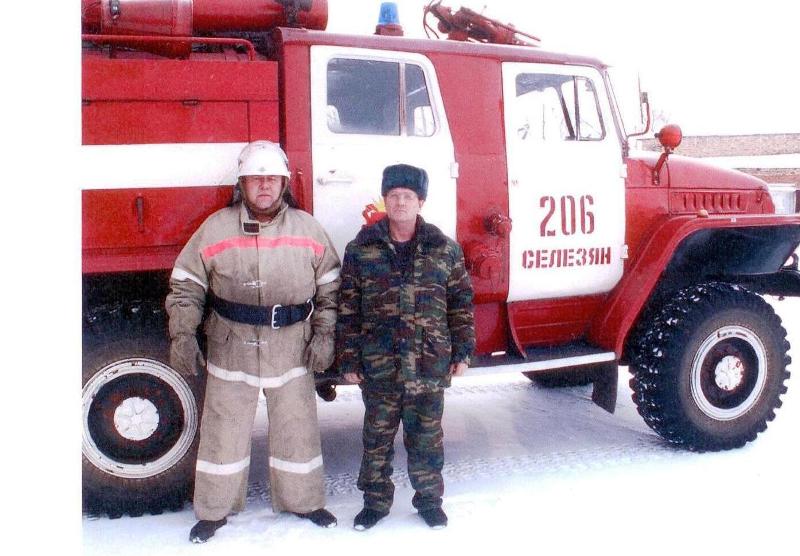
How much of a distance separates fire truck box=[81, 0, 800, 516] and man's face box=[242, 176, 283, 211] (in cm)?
26

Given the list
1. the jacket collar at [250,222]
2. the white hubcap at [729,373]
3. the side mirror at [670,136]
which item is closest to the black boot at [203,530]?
the jacket collar at [250,222]

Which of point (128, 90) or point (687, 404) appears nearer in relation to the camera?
point (128, 90)

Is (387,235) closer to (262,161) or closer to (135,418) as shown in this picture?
(262,161)

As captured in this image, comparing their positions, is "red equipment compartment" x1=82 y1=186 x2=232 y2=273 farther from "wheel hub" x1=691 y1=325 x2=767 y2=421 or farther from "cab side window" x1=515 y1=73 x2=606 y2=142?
"wheel hub" x1=691 y1=325 x2=767 y2=421

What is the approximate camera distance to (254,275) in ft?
11.6

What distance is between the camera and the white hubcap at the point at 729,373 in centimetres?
474

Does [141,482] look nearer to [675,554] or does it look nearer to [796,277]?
[675,554]

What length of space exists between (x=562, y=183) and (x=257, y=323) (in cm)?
200

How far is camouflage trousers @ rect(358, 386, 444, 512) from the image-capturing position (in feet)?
11.8

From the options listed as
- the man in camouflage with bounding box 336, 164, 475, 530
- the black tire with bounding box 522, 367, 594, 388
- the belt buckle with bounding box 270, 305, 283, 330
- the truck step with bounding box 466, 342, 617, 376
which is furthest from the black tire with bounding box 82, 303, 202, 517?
the black tire with bounding box 522, 367, 594, 388

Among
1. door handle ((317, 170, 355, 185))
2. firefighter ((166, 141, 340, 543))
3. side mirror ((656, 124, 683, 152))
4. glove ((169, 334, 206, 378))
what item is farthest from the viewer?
side mirror ((656, 124, 683, 152))

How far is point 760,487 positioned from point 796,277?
70.8 inches

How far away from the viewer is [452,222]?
13.7 feet

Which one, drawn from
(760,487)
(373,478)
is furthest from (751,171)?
(373,478)
